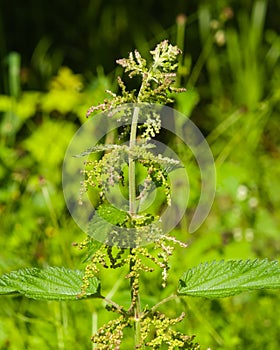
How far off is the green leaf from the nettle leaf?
0.37ft

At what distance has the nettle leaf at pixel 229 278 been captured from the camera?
0.71 m

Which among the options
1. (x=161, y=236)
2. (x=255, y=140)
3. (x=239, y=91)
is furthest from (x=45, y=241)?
(x=239, y=91)

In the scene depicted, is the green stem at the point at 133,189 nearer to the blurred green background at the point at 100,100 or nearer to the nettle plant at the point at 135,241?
the nettle plant at the point at 135,241

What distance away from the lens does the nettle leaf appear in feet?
2.34

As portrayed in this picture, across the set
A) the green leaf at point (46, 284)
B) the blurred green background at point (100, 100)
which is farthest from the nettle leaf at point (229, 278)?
the blurred green background at point (100, 100)

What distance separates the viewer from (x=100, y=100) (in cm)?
172

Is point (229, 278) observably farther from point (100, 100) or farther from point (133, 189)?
point (100, 100)

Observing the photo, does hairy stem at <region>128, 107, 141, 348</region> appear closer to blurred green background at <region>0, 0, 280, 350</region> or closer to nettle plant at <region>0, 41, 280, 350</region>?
nettle plant at <region>0, 41, 280, 350</region>

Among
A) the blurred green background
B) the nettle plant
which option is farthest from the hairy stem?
the blurred green background

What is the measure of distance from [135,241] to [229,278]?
13 cm

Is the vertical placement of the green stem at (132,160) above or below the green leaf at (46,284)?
above

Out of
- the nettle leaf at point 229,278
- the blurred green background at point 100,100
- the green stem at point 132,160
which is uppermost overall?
the blurred green background at point 100,100

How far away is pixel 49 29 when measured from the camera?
11.3 ft

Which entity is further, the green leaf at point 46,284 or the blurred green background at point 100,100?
the blurred green background at point 100,100
